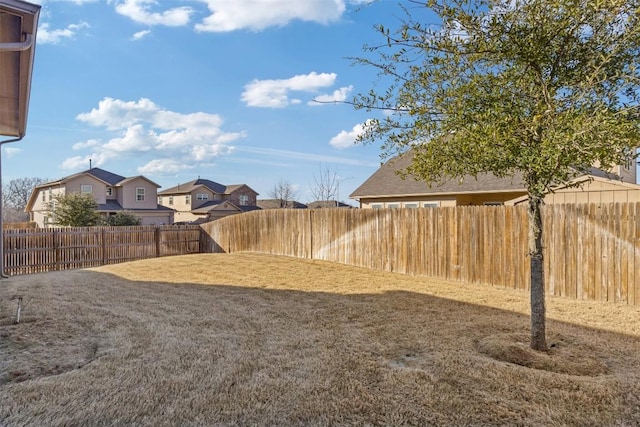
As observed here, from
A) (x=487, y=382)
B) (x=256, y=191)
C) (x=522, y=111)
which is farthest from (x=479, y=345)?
(x=256, y=191)

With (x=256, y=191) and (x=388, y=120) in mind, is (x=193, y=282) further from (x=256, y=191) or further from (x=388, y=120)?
(x=256, y=191)

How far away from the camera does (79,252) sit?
46.8 feet

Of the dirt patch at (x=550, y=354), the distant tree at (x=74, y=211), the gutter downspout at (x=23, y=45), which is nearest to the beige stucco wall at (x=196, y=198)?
the distant tree at (x=74, y=211)

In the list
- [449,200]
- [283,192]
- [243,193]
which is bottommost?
[449,200]

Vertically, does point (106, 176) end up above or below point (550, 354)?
above

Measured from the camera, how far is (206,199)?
38.0 metres

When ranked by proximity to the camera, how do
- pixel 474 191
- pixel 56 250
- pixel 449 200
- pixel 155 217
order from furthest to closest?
pixel 155 217 < pixel 449 200 < pixel 474 191 < pixel 56 250

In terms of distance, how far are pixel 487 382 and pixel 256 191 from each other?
3958 centimetres

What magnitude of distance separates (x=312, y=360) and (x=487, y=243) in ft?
18.6

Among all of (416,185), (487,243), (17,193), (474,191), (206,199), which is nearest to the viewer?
(487,243)

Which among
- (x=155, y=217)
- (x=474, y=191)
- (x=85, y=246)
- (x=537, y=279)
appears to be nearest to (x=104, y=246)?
(x=85, y=246)

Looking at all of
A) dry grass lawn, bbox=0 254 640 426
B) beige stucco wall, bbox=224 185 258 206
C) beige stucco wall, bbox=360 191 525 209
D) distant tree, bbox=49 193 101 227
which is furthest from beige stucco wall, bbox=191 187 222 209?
dry grass lawn, bbox=0 254 640 426

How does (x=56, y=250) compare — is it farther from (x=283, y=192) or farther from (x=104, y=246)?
(x=283, y=192)

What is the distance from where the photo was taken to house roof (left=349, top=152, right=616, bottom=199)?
14.0 m
